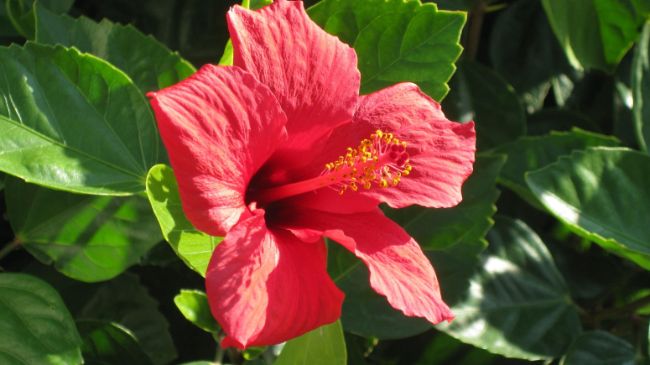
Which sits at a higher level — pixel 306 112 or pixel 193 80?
pixel 193 80

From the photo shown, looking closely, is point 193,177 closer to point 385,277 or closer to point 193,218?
point 193,218

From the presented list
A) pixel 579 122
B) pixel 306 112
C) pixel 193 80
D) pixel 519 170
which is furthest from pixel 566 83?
pixel 193 80

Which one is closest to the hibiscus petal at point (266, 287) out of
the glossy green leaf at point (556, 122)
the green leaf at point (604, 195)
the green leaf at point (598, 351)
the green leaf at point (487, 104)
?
the green leaf at point (604, 195)

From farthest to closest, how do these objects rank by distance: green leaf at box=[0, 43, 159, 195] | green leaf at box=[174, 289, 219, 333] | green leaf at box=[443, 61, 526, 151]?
green leaf at box=[443, 61, 526, 151] < green leaf at box=[174, 289, 219, 333] < green leaf at box=[0, 43, 159, 195]

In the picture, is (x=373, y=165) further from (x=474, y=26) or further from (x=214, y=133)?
(x=474, y=26)

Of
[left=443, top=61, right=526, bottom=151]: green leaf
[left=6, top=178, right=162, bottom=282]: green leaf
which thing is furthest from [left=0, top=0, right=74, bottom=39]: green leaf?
[left=443, top=61, right=526, bottom=151]: green leaf

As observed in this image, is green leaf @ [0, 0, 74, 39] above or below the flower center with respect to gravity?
above

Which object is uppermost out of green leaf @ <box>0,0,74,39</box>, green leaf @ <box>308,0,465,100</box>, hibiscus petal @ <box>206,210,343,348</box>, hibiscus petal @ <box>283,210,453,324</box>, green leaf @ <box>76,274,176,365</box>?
green leaf @ <box>0,0,74,39</box>

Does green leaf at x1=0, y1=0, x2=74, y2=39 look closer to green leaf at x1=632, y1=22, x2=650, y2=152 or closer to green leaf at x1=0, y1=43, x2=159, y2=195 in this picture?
green leaf at x1=0, y1=43, x2=159, y2=195
